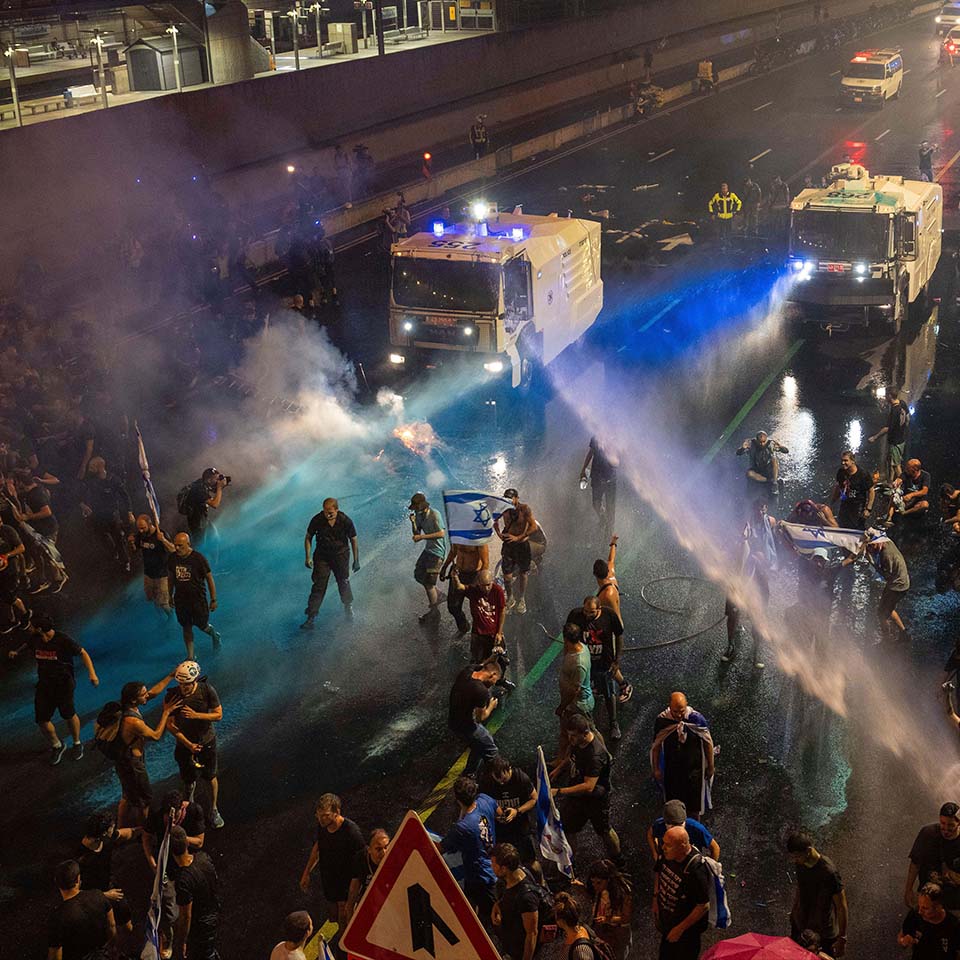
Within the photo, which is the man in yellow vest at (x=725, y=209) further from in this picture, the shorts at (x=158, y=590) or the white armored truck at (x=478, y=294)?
the shorts at (x=158, y=590)

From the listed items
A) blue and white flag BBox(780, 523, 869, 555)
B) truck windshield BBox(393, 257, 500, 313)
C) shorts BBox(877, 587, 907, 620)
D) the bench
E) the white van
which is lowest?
shorts BBox(877, 587, 907, 620)

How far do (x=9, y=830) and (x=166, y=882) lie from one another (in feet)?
8.26

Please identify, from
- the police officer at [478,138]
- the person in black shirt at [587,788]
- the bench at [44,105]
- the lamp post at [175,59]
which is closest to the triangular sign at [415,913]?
the person in black shirt at [587,788]

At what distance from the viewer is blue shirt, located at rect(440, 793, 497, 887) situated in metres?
8.06

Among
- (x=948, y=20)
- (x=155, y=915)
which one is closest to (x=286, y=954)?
(x=155, y=915)

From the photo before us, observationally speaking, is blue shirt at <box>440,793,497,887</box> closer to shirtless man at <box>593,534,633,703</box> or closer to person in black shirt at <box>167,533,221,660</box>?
shirtless man at <box>593,534,633,703</box>

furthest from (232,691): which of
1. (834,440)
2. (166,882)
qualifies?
(834,440)

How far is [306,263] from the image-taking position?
24719mm

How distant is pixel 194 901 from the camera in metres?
8.14

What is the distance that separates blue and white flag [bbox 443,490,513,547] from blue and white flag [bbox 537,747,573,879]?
4.05 m

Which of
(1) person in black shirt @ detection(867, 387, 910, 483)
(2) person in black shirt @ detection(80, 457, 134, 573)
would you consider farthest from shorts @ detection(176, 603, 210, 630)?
(1) person in black shirt @ detection(867, 387, 910, 483)

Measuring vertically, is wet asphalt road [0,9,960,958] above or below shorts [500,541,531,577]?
below

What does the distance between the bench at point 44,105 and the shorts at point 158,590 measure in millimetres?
17127

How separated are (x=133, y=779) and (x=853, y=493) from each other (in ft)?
28.0
